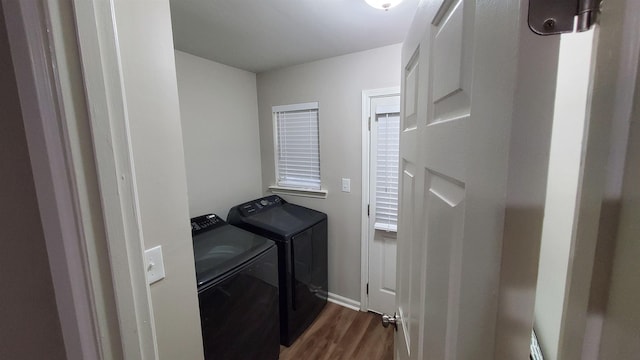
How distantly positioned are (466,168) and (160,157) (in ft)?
2.95

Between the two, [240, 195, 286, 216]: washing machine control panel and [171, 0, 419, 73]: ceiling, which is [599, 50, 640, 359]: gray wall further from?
[240, 195, 286, 216]: washing machine control panel

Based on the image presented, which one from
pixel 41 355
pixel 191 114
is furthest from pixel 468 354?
pixel 191 114

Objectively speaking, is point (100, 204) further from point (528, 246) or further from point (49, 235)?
point (528, 246)

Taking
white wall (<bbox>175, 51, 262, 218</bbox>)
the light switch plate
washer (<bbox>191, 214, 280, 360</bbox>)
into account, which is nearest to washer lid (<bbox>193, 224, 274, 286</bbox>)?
washer (<bbox>191, 214, 280, 360</bbox>)

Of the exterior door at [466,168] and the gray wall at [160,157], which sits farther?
the gray wall at [160,157]

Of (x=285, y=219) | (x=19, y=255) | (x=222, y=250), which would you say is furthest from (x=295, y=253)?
(x=19, y=255)

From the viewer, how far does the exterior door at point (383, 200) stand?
2.00 metres

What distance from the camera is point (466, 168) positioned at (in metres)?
0.40

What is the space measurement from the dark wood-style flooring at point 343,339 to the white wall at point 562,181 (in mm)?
1572

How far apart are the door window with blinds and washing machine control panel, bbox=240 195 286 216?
0.18m

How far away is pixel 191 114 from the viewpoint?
199cm

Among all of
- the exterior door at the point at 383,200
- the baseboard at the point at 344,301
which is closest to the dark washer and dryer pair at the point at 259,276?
the baseboard at the point at 344,301

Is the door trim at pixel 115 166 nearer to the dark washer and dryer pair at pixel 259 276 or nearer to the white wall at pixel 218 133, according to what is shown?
the dark washer and dryer pair at pixel 259 276

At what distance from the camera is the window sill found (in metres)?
2.36
